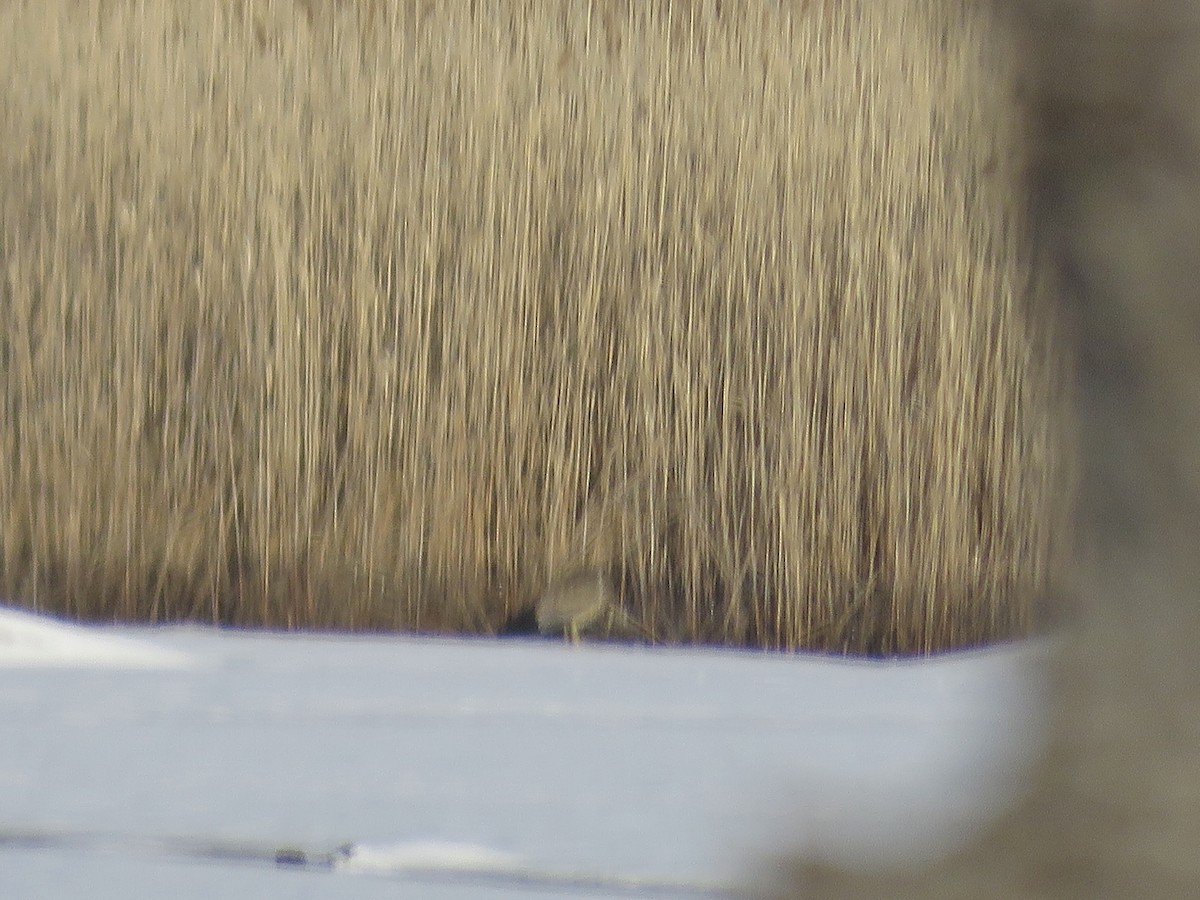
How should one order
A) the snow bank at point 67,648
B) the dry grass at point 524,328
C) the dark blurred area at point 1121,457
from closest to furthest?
the dark blurred area at point 1121,457 < the snow bank at point 67,648 < the dry grass at point 524,328

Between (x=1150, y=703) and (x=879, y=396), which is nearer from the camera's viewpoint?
(x=1150, y=703)

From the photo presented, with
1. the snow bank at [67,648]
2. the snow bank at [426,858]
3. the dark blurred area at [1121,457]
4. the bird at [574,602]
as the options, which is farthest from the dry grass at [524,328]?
the dark blurred area at [1121,457]

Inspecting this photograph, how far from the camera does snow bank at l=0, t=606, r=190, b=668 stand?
1.63 metres

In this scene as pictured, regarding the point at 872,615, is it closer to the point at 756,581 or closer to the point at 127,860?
the point at 756,581

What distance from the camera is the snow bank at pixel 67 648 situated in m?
1.63

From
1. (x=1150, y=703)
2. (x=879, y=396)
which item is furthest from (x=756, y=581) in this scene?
(x=1150, y=703)

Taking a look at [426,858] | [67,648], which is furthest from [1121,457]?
[67,648]

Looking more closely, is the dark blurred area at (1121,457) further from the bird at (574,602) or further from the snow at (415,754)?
the bird at (574,602)

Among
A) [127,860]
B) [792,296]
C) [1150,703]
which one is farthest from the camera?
[792,296]

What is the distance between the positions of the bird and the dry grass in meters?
0.03

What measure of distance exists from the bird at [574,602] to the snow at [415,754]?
0.08 meters

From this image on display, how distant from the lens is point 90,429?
2018mm

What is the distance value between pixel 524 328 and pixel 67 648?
722mm

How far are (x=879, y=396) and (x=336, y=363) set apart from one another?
2.49 feet
